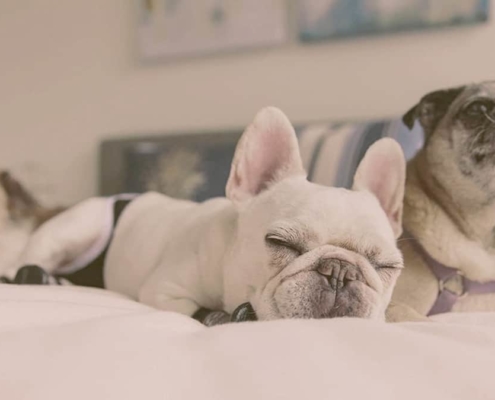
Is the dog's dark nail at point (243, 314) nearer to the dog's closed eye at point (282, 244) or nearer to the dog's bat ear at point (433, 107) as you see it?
the dog's closed eye at point (282, 244)

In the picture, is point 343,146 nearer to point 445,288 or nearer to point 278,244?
point 445,288

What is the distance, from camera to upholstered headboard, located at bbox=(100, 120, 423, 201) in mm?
1281

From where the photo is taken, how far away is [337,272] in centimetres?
72

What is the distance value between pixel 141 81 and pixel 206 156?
61cm

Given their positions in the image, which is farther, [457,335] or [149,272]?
[149,272]

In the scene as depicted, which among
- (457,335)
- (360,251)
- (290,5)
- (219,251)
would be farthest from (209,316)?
(290,5)

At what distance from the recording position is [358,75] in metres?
1.88

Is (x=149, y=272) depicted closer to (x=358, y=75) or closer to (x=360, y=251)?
(x=360, y=251)

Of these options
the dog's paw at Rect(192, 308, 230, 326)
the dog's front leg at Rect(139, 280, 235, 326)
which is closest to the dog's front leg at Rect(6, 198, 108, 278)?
the dog's front leg at Rect(139, 280, 235, 326)

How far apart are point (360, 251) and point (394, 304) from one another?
16cm

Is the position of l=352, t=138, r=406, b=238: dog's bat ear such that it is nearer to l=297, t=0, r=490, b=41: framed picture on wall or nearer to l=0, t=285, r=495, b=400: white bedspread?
l=0, t=285, r=495, b=400: white bedspread

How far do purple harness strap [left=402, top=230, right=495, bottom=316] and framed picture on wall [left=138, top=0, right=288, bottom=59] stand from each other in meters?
1.21

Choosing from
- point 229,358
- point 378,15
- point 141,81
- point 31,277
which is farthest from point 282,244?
point 141,81

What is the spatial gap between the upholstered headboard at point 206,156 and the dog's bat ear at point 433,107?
0.14m
